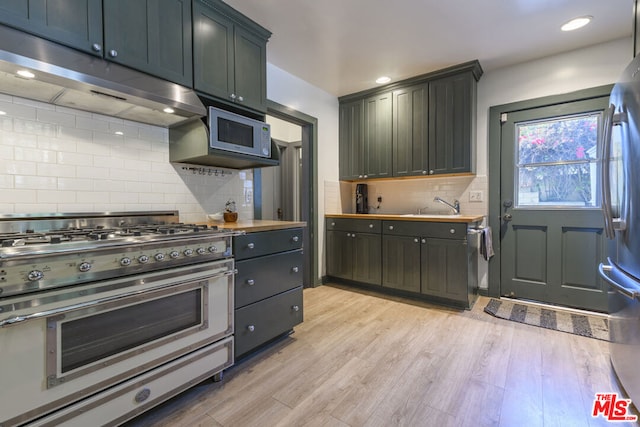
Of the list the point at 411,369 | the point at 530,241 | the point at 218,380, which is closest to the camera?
the point at 218,380

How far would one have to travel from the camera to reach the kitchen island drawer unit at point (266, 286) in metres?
1.78

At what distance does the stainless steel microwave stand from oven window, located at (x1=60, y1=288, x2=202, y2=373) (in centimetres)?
99

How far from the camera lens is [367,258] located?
3.28m

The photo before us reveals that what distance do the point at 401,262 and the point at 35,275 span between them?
2.75 meters

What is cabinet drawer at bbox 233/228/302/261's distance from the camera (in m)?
1.77

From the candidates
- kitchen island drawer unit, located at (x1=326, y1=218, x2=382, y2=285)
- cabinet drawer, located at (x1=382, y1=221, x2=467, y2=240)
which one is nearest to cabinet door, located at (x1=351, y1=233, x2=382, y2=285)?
kitchen island drawer unit, located at (x1=326, y1=218, x2=382, y2=285)

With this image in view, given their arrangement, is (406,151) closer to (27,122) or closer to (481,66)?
(481,66)

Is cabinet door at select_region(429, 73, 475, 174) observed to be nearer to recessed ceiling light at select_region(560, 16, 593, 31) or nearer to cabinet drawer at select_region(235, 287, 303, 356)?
recessed ceiling light at select_region(560, 16, 593, 31)

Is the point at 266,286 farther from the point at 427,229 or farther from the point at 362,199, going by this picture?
the point at 362,199

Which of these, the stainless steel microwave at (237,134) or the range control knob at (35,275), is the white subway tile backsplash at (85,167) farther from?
the range control knob at (35,275)

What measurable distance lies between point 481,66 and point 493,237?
1775mm

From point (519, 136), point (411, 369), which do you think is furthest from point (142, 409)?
point (519, 136)

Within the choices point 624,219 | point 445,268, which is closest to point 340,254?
point 445,268

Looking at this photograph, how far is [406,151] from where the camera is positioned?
3271 mm
